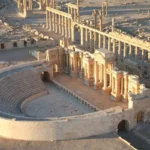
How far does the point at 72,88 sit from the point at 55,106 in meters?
4.25

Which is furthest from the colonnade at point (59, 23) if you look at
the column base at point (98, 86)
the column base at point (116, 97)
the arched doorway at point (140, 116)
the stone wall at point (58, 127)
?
the stone wall at point (58, 127)

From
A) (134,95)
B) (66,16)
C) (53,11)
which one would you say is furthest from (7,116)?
(53,11)

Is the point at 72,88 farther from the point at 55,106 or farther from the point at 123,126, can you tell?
the point at 123,126

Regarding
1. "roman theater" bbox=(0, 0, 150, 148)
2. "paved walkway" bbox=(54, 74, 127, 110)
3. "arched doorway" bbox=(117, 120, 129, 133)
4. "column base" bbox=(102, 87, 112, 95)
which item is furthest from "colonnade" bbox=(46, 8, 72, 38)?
"arched doorway" bbox=(117, 120, 129, 133)

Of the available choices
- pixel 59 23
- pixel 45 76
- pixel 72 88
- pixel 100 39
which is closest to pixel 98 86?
pixel 72 88

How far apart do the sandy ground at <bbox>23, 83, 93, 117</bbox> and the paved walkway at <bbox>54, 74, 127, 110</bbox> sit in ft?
3.28

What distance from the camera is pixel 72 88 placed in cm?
3844

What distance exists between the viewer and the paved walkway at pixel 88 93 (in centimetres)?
3438

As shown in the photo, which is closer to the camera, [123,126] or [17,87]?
[123,126]

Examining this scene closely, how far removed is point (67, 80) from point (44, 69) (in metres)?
2.62

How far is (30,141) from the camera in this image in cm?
2867

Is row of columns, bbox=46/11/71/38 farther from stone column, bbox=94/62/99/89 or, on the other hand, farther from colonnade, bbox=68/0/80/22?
stone column, bbox=94/62/99/89

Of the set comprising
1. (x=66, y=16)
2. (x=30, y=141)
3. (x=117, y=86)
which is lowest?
(x=30, y=141)

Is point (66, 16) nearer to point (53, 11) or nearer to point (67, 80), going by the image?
point (53, 11)
